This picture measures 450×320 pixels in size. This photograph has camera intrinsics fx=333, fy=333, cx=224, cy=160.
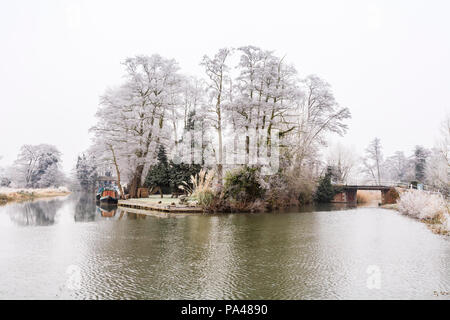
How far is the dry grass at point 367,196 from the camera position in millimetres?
34388

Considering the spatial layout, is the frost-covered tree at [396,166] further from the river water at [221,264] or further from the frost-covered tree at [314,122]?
the river water at [221,264]

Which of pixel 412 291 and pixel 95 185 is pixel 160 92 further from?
pixel 95 185

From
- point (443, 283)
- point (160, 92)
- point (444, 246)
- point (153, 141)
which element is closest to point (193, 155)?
point (153, 141)

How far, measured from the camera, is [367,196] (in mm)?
35469

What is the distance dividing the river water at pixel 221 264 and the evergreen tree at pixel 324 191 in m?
18.9

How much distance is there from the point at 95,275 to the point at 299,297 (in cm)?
337

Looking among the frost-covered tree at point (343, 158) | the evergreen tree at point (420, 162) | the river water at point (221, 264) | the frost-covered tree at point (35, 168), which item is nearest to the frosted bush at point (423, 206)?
the river water at point (221, 264)

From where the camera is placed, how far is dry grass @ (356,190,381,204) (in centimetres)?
3439

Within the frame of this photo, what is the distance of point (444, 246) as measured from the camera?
8.39 m

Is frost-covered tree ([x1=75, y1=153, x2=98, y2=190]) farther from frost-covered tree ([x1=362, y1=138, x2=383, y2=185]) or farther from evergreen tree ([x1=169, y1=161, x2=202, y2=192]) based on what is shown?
frost-covered tree ([x1=362, y1=138, x2=383, y2=185])

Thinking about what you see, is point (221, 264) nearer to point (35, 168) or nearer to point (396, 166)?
point (35, 168)

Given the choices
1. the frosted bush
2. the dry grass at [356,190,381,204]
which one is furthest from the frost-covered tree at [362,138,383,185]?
the frosted bush

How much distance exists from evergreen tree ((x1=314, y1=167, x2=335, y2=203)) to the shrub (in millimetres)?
12809

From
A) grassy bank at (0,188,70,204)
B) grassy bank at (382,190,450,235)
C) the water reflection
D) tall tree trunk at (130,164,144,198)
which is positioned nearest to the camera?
grassy bank at (382,190,450,235)
